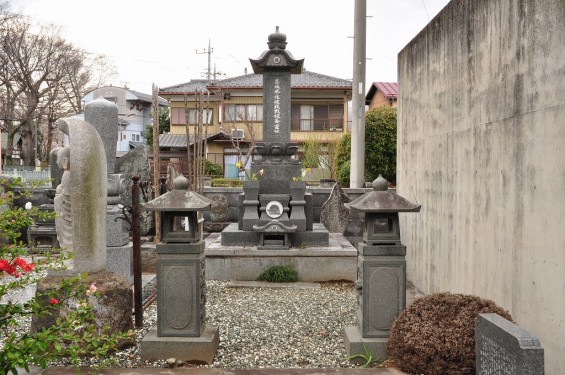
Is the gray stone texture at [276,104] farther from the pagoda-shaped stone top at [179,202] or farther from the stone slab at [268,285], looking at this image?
the pagoda-shaped stone top at [179,202]

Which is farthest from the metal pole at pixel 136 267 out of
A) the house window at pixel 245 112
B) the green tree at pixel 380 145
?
the house window at pixel 245 112

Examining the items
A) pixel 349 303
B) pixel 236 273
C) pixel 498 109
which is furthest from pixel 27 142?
pixel 498 109

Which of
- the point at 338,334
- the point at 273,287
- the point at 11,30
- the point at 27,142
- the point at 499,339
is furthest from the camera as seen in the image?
the point at 27,142

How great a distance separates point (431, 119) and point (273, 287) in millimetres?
3750

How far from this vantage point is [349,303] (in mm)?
7711

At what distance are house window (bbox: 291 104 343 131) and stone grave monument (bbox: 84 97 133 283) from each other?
25438mm

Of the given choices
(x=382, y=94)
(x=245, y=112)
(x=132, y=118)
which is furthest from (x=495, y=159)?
(x=132, y=118)

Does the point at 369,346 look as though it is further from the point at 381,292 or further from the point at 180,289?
the point at 180,289

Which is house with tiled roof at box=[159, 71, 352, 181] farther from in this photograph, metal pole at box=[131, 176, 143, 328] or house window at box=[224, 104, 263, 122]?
metal pole at box=[131, 176, 143, 328]

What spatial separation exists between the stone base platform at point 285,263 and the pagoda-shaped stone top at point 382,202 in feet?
13.1

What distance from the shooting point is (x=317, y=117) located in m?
33.7

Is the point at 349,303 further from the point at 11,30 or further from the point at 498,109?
the point at 11,30

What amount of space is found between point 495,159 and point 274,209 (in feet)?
16.9

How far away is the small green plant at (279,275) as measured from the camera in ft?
30.1
